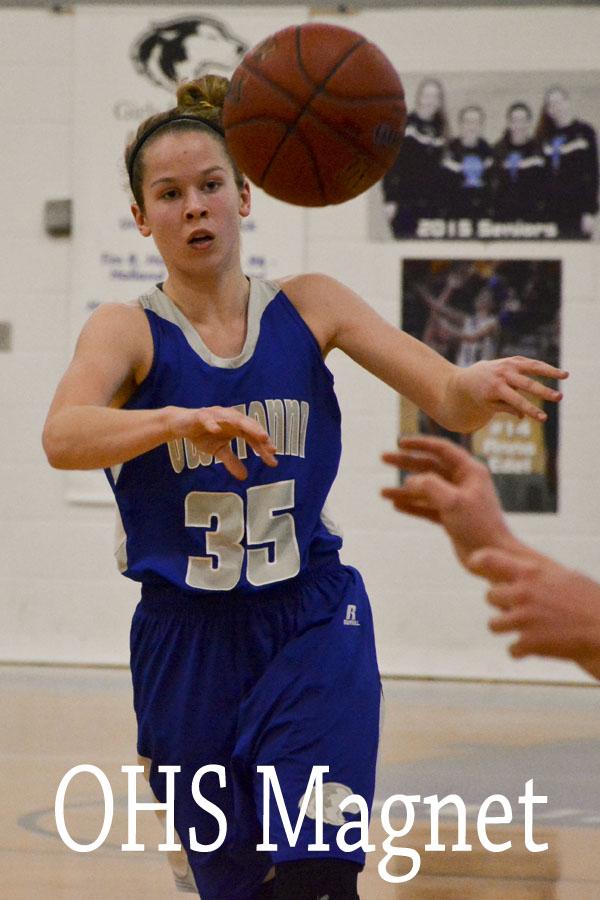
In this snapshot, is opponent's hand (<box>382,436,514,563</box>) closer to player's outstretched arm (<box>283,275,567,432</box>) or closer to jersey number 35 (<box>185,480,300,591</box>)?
player's outstretched arm (<box>283,275,567,432</box>)

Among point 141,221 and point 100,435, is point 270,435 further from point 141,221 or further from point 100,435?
point 141,221

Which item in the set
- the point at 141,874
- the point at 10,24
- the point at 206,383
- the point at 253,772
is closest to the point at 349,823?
the point at 253,772

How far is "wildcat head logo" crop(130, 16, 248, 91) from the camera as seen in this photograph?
336 inches

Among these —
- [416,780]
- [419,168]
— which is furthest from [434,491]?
[419,168]

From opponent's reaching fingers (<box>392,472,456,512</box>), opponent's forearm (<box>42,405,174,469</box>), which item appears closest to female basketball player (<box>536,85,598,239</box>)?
opponent's forearm (<box>42,405,174,469</box>)

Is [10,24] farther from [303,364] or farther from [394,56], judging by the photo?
[303,364]

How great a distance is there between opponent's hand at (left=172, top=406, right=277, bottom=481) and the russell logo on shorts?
0.62 metres

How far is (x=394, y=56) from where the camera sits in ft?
27.5

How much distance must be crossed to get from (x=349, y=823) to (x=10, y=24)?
6785 mm

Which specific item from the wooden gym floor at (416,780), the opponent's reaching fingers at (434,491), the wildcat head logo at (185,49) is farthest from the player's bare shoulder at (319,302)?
the wildcat head logo at (185,49)

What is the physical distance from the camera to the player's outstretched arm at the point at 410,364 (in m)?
2.79

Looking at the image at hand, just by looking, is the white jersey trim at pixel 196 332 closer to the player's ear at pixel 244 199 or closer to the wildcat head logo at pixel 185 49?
the player's ear at pixel 244 199

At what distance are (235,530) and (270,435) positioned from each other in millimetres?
205

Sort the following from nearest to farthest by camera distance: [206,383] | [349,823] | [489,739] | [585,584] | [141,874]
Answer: [585,584]
[349,823]
[206,383]
[141,874]
[489,739]
